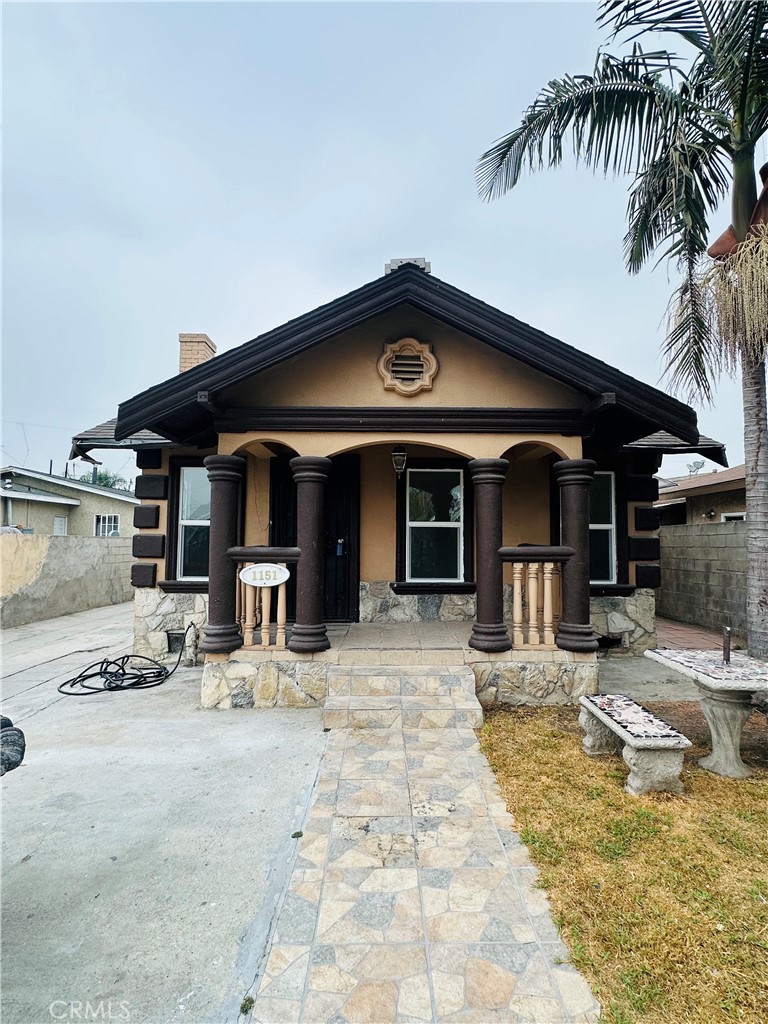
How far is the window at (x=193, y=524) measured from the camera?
699cm

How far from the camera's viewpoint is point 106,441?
23.6 ft

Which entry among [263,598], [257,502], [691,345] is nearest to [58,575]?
[257,502]

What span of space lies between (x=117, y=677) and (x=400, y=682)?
3.76m

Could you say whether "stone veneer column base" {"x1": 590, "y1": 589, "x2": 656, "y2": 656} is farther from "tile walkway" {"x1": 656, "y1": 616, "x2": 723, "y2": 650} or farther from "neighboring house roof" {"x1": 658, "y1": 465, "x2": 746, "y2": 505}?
"neighboring house roof" {"x1": 658, "y1": 465, "x2": 746, "y2": 505}

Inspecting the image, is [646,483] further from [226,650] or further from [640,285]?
[226,650]

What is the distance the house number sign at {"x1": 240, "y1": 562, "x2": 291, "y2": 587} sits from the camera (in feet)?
16.8

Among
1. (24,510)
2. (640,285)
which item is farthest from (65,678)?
(24,510)

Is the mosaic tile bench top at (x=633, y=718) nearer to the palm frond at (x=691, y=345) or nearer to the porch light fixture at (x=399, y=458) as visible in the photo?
the porch light fixture at (x=399, y=458)

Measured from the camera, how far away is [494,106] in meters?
11.6

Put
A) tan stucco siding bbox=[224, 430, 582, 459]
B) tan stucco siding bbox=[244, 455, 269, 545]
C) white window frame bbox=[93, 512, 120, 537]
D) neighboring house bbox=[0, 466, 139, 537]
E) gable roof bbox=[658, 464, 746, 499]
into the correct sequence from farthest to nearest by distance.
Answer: white window frame bbox=[93, 512, 120, 537]
neighboring house bbox=[0, 466, 139, 537]
gable roof bbox=[658, 464, 746, 499]
tan stucco siding bbox=[244, 455, 269, 545]
tan stucco siding bbox=[224, 430, 582, 459]

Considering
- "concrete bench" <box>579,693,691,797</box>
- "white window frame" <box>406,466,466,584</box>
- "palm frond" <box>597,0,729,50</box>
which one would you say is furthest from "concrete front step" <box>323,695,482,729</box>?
"palm frond" <box>597,0,729,50</box>

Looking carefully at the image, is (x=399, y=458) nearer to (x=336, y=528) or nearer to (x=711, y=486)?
(x=336, y=528)

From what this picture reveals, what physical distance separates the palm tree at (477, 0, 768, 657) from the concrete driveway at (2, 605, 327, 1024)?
5.62 metres

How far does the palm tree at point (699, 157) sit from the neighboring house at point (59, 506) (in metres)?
15.2
